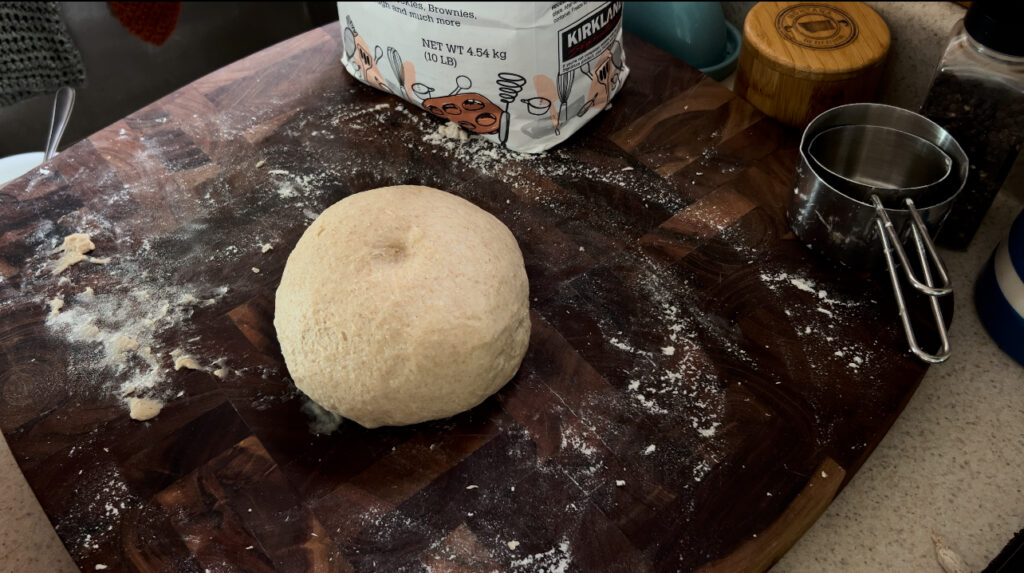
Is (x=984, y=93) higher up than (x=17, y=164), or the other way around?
(x=984, y=93)

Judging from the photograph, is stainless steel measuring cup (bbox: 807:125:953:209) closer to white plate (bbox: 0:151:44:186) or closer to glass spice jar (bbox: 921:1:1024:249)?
glass spice jar (bbox: 921:1:1024:249)

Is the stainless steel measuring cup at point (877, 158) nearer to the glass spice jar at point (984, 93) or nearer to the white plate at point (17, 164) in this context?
the glass spice jar at point (984, 93)

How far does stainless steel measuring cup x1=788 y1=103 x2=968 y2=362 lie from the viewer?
40.9 inches

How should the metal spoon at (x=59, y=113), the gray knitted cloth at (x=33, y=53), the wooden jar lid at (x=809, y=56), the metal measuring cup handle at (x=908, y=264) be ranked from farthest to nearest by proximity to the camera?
the metal spoon at (x=59, y=113), the gray knitted cloth at (x=33, y=53), the wooden jar lid at (x=809, y=56), the metal measuring cup handle at (x=908, y=264)

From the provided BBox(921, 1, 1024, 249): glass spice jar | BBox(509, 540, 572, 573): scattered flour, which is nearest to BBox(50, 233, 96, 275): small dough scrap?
BBox(509, 540, 572, 573): scattered flour

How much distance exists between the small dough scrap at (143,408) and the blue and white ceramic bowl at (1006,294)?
Answer: 3.99 feet

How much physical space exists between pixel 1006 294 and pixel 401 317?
0.89 metres

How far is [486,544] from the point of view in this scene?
898 mm

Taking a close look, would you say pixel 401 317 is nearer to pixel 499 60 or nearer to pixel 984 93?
pixel 499 60

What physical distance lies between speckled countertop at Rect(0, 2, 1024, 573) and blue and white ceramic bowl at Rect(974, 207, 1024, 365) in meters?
0.02

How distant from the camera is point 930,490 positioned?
102cm

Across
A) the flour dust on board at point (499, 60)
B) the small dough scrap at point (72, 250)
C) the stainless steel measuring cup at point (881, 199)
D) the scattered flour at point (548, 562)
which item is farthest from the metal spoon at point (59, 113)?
the stainless steel measuring cup at point (881, 199)

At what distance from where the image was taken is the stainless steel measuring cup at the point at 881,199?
1.04 metres

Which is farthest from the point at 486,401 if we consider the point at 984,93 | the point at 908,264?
the point at 984,93
